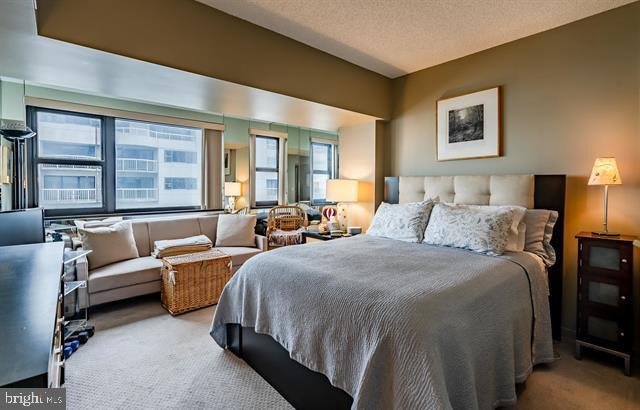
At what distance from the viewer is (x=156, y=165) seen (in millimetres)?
4949

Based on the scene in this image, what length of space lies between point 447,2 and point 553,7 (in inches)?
33.8

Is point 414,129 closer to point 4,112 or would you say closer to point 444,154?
point 444,154

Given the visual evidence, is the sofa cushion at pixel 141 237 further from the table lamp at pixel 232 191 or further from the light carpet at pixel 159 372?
the table lamp at pixel 232 191

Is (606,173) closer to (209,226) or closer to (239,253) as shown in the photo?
(239,253)

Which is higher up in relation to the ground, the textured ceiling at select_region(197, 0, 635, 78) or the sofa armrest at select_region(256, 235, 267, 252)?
the textured ceiling at select_region(197, 0, 635, 78)

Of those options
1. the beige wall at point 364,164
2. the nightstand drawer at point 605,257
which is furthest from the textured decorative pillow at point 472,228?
the beige wall at point 364,164

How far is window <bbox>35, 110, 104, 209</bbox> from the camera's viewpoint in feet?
12.9

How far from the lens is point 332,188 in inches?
158

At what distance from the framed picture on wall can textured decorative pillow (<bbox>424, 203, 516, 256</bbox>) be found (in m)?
0.87

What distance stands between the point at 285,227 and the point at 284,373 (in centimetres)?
301

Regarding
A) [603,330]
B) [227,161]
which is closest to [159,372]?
[603,330]

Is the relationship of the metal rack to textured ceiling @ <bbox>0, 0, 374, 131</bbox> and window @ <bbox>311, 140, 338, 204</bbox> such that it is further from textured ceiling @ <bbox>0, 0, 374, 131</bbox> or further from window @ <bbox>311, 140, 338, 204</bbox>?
window @ <bbox>311, 140, 338, 204</bbox>

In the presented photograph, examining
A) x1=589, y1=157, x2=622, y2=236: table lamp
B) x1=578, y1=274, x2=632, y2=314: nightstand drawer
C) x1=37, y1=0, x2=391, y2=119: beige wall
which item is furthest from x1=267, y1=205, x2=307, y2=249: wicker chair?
x1=589, y1=157, x2=622, y2=236: table lamp

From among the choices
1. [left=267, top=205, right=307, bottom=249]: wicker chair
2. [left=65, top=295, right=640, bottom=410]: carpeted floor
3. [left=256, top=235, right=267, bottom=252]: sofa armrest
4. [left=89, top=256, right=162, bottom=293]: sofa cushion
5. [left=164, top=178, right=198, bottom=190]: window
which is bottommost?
[left=65, top=295, right=640, bottom=410]: carpeted floor
